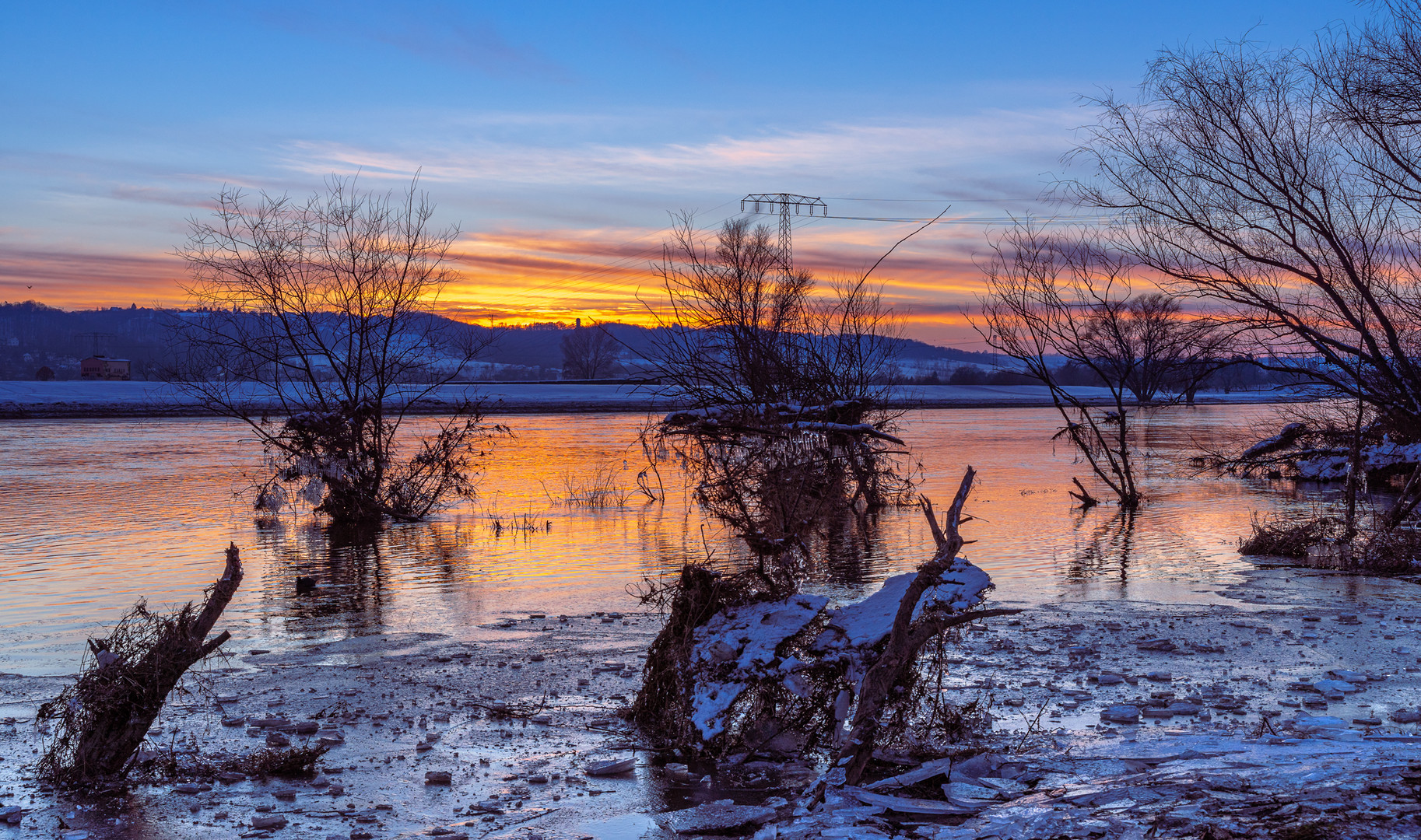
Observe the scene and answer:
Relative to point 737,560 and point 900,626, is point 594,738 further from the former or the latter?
point 737,560

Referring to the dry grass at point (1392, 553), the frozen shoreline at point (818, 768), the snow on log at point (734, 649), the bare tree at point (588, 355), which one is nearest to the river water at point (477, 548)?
the frozen shoreline at point (818, 768)

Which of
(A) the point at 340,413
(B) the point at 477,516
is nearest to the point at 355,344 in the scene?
(A) the point at 340,413

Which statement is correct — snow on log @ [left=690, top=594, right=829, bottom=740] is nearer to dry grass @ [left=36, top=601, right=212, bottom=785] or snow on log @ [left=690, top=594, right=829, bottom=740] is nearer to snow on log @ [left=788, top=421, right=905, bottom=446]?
snow on log @ [left=788, top=421, right=905, bottom=446]

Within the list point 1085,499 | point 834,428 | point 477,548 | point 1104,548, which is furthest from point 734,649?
point 1085,499

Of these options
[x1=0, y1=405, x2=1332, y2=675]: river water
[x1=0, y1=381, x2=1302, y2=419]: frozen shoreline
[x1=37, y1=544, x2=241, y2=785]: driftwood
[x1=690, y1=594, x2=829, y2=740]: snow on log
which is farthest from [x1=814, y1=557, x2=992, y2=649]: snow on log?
[x1=0, y1=381, x2=1302, y2=419]: frozen shoreline

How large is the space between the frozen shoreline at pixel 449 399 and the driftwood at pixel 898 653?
19.7 meters

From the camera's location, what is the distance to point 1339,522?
57.9ft

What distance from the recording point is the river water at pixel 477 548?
12172 mm

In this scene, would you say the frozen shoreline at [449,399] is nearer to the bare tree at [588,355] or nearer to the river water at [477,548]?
the river water at [477,548]

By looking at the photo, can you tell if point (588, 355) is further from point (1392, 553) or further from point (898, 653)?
point (898, 653)

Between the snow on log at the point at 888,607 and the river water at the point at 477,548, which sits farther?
the river water at the point at 477,548

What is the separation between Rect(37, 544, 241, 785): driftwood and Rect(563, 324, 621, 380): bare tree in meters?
132

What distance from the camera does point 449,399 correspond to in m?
85.2

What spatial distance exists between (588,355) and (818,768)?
145510 mm
